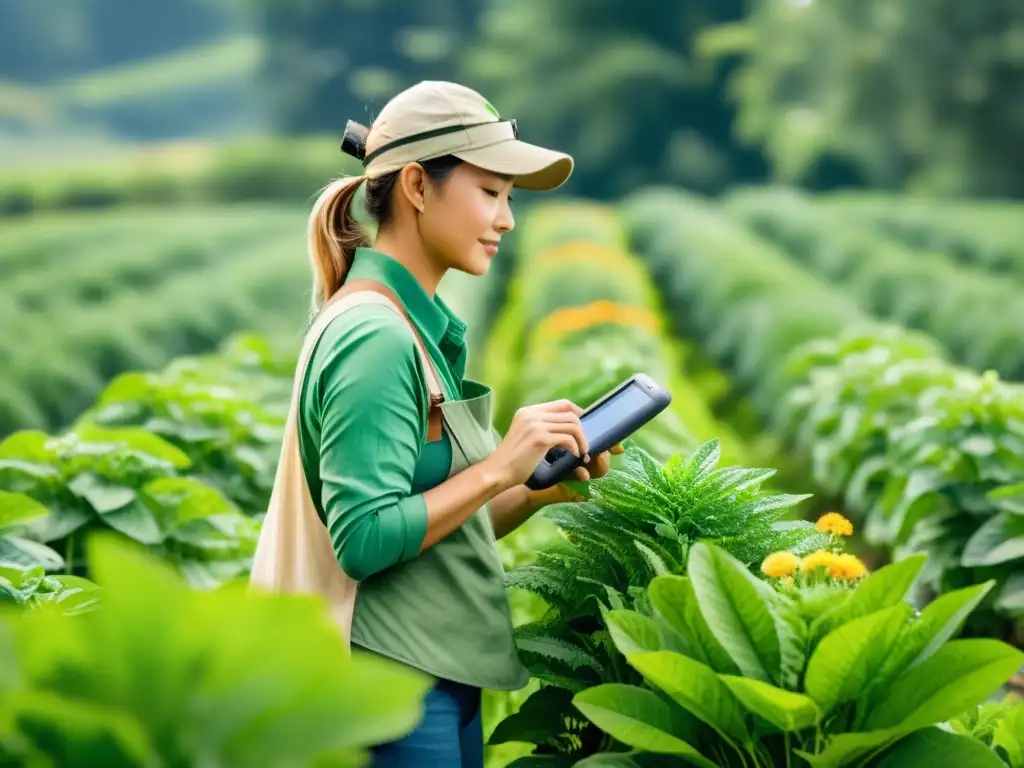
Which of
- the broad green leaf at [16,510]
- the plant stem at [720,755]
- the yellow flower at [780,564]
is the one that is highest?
the yellow flower at [780,564]

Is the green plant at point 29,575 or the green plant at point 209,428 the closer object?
the green plant at point 29,575

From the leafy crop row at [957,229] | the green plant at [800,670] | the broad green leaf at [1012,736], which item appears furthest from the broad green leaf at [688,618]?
the leafy crop row at [957,229]

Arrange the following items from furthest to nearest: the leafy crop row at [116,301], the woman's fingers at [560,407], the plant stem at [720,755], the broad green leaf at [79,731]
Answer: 1. the leafy crop row at [116,301]
2. the woman's fingers at [560,407]
3. the plant stem at [720,755]
4. the broad green leaf at [79,731]

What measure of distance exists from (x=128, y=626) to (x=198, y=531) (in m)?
2.56

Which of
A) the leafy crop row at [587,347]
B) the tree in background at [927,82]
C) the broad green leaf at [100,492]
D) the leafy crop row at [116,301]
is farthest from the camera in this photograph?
the tree in background at [927,82]

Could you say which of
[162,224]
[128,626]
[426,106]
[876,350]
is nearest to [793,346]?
[876,350]

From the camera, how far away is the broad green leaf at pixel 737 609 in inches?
68.9

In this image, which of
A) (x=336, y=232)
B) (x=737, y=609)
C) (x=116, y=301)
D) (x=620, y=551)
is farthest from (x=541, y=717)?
(x=116, y=301)

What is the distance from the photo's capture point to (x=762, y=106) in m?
39.2

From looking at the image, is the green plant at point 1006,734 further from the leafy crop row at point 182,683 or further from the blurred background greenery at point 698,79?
the blurred background greenery at point 698,79

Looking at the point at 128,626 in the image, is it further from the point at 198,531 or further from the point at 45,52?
the point at 45,52

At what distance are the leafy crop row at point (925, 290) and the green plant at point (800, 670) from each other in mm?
7954

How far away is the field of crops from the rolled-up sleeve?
0.86 ft

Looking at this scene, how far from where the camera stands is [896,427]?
620 cm
